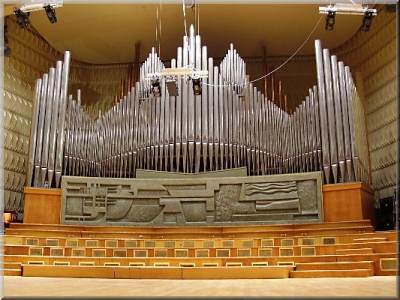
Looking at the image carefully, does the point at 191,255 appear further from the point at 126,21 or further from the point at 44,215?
the point at 126,21

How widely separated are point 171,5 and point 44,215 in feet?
13.6

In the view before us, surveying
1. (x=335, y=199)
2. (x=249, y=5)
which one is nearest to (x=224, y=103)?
(x=249, y=5)

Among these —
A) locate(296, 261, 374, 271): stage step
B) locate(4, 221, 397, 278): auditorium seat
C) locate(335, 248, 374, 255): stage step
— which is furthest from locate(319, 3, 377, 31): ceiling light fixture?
locate(296, 261, 374, 271): stage step

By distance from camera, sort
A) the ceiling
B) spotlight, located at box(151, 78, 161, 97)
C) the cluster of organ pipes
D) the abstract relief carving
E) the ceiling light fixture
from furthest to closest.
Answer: the ceiling
spotlight, located at box(151, 78, 161, 97)
the cluster of organ pipes
the abstract relief carving
the ceiling light fixture

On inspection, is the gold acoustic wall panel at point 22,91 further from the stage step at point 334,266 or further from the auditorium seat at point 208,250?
the stage step at point 334,266

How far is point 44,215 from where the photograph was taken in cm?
771

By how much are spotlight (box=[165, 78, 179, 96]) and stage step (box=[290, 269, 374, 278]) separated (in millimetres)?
4014

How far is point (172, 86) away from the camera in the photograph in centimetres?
841

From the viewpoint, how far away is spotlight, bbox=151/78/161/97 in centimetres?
810

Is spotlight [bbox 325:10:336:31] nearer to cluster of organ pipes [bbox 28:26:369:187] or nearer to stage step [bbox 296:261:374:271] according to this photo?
cluster of organ pipes [bbox 28:26:369:187]

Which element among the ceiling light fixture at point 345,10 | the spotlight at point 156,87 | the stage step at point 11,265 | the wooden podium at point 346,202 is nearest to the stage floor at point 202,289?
the stage step at point 11,265

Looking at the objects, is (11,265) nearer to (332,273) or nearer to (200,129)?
(332,273)

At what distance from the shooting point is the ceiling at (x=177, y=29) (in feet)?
29.7

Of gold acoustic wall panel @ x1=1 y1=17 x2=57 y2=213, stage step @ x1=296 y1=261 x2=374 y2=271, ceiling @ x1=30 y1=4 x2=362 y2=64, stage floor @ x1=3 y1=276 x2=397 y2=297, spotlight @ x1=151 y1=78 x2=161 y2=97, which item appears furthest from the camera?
ceiling @ x1=30 y1=4 x2=362 y2=64
